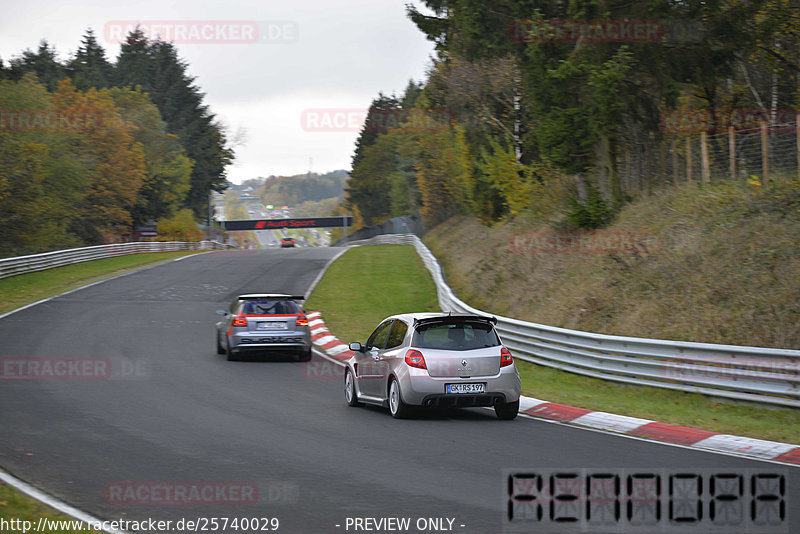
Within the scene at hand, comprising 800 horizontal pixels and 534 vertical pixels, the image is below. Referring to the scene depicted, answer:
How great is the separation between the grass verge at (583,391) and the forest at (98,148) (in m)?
21.4

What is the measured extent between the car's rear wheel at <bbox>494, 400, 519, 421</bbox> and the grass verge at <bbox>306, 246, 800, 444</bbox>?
4.55ft

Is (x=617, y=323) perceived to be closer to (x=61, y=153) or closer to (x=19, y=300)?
(x=19, y=300)

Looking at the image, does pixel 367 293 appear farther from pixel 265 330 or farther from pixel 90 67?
pixel 90 67

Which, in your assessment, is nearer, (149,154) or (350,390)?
(350,390)

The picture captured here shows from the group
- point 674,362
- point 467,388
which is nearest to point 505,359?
point 467,388

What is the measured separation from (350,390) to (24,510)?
7140 millimetres

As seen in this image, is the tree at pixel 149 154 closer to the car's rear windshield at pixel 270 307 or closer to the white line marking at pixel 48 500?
the car's rear windshield at pixel 270 307

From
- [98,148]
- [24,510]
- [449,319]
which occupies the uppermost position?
[98,148]

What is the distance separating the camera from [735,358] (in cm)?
1226

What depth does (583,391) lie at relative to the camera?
14531 millimetres

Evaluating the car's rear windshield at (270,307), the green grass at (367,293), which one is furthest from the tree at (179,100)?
the car's rear windshield at (270,307)

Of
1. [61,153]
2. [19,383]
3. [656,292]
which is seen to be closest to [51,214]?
[61,153]

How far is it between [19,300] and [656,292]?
77.3 ft

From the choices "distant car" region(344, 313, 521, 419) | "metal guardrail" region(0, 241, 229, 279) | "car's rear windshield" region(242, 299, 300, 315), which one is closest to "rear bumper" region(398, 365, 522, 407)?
"distant car" region(344, 313, 521, 419)
